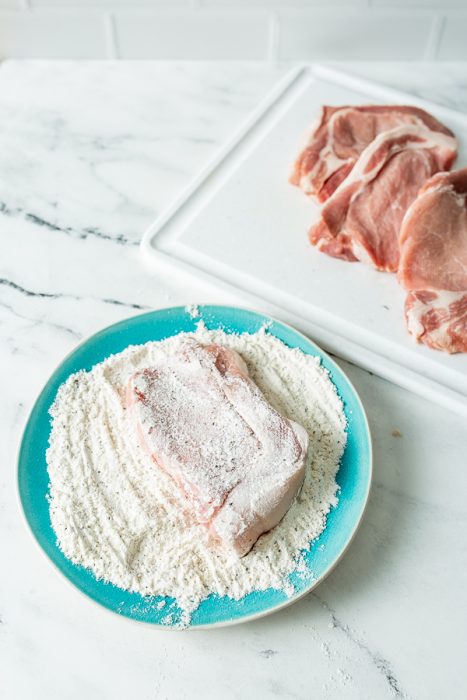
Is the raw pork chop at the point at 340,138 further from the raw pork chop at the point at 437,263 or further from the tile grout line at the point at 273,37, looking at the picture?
the tile grout line at the point at 273,37

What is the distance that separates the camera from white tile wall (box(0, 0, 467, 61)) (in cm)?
134

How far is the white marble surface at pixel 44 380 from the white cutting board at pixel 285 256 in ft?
0.13

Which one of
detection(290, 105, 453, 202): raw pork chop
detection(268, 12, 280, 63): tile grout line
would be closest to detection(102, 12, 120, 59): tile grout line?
detection(268, 12, 280, 63): tile grout line

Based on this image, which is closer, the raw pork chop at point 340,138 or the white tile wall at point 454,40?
the raw pork chop at point 340,138

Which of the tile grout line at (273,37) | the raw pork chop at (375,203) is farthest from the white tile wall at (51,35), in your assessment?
the raw pork chop at (375,203)

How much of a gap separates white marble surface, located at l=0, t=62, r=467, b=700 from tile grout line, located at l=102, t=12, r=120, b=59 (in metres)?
0.03

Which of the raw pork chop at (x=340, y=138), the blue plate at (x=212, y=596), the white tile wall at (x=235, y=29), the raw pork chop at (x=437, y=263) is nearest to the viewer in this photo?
the blue plate at (x=212, y=596)

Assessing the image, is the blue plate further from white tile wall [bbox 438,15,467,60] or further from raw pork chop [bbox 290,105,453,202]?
white tile wall [bbox 438,15,467,60]

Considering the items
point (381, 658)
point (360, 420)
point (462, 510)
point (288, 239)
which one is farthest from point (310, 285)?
A: point (381, 658)

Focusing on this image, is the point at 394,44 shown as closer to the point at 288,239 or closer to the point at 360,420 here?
the point at 288,239

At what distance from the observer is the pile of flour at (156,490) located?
0.79 meters

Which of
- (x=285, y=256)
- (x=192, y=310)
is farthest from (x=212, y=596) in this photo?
(x=285, y=256)

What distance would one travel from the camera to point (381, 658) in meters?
0.78

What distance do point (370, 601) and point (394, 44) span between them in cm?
105
